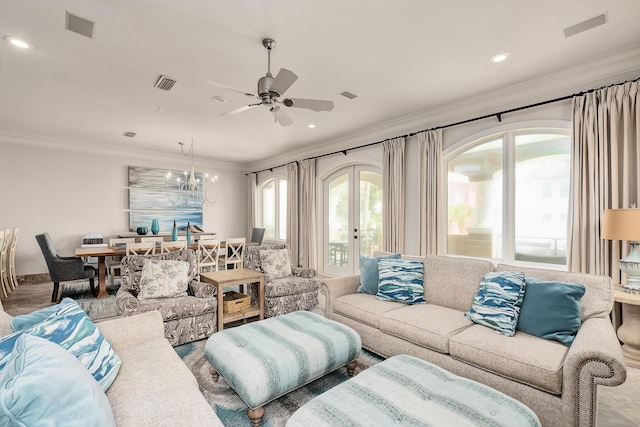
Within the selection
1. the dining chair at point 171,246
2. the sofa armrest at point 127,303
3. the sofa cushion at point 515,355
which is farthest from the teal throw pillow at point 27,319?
the dining chair at point 171,246

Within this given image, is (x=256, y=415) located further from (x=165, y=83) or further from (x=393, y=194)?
(x=393, y=194)

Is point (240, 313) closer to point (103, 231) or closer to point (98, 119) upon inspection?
point (98, 119)

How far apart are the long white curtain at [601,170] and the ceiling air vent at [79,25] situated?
446cm

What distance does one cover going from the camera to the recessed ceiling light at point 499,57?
9.24 feet

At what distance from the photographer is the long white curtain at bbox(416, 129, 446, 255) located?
4.14 m

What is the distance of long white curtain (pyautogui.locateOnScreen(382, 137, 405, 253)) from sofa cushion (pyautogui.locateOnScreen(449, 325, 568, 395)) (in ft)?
8.02

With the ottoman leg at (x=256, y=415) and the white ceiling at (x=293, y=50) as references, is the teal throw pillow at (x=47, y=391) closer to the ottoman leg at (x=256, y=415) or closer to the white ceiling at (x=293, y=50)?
the ottoman leg at (x=256, y=415)

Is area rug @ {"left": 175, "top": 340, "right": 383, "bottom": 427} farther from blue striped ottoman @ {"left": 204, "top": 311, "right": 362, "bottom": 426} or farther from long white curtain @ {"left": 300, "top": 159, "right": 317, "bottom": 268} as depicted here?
long white curtain @ {"left": 300, "top": 159, "right": 317, "bottom": 268}

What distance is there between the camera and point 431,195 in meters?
4.20

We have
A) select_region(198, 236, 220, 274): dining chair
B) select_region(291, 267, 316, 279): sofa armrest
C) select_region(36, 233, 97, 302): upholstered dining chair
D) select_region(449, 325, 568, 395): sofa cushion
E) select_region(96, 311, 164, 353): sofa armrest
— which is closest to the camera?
Answer: select_region(449, 325, 568, 395): sofa cushion

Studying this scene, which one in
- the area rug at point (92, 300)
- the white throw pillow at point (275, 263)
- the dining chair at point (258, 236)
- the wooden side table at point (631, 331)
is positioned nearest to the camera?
the wooden side table at point (631, 331)

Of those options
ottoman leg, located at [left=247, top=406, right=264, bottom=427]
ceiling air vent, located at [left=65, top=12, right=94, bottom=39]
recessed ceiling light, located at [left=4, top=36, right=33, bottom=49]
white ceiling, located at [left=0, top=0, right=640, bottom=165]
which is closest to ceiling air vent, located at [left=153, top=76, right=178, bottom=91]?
white ceiling, located at [left=0, top=0, right=640, bottom=165]

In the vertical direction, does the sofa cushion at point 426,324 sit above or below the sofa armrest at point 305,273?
below

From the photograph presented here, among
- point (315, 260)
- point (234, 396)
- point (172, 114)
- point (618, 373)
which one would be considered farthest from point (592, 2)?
point (315, 260)
